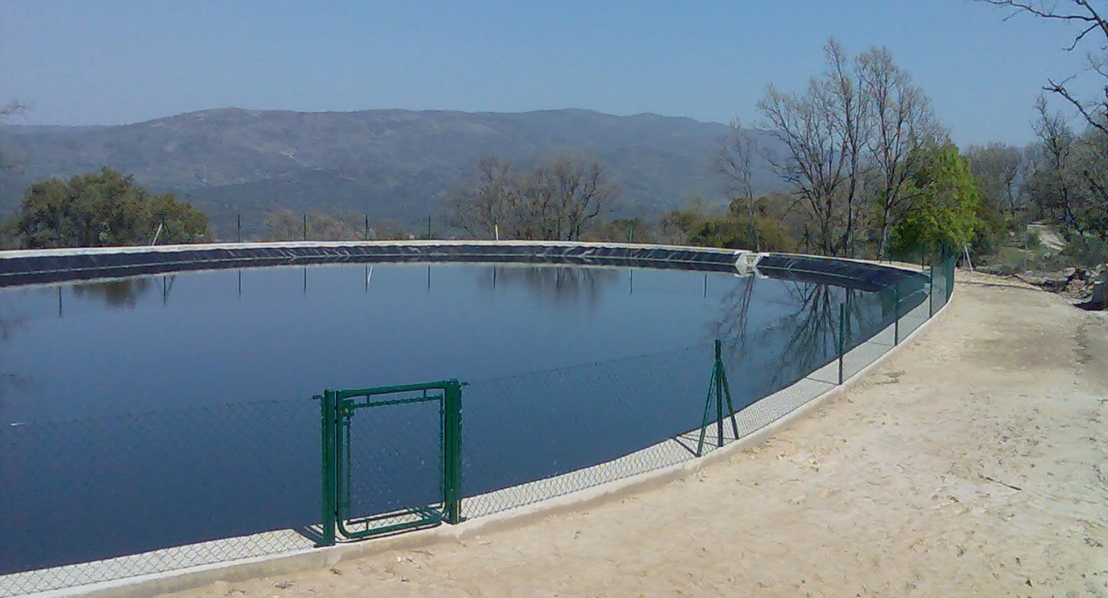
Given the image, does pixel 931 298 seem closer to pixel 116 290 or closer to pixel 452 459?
pixel 452 459

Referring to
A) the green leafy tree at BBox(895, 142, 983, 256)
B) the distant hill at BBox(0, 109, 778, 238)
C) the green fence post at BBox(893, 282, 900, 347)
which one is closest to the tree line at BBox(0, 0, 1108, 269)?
the green leafy tree at BBox(895, 142, 983, 256)

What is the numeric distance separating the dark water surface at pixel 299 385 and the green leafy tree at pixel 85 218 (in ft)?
Answer: 35.9

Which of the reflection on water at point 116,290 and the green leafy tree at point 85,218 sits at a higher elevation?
the green leafy tree at point 85,218

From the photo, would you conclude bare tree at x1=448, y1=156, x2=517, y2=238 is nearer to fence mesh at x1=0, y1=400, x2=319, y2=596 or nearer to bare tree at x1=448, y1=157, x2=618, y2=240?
bare tree at x1=448, y1=157, x2=618, y2=240

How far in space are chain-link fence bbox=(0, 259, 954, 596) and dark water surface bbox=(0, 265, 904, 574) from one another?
0.03 meters

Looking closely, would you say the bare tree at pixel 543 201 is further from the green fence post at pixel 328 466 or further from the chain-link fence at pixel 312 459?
the green fence post at pixel 328 466

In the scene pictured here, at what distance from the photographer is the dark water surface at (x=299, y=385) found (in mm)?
7951

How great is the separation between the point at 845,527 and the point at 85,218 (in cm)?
3367

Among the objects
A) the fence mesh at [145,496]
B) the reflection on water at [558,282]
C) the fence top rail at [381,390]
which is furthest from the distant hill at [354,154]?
the fence top rail at [381,390]

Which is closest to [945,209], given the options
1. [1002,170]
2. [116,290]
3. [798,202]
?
[798,202]

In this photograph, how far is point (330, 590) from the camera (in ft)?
19.3

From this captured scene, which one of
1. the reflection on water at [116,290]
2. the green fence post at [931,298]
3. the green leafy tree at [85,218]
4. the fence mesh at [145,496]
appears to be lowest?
the fence mesh at [145,496]

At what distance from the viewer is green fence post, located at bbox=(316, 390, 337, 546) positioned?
6.35 m

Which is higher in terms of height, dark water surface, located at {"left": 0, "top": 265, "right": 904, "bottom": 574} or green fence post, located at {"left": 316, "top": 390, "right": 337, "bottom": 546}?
green fence post, located at {"left": 316, "top": 390, "right": 337, "bottom": 546}
